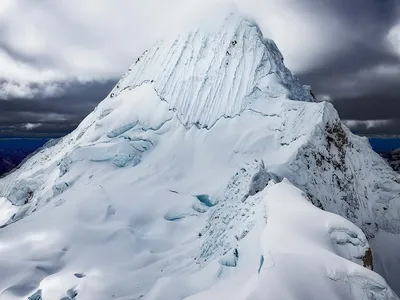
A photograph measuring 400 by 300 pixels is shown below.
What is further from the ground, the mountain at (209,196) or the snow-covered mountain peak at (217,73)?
the snow-covered mountain peak at (217,73)

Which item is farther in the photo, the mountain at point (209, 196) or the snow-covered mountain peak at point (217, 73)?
the snow-covered mountain peak at point (217, 73)

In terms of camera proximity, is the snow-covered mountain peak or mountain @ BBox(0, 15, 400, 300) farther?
the snow-covered mountain peak

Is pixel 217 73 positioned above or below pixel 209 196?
above

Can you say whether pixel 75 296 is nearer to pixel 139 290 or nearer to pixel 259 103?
pixel 139 290

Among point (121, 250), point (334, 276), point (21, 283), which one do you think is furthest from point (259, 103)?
point (334, 276)
